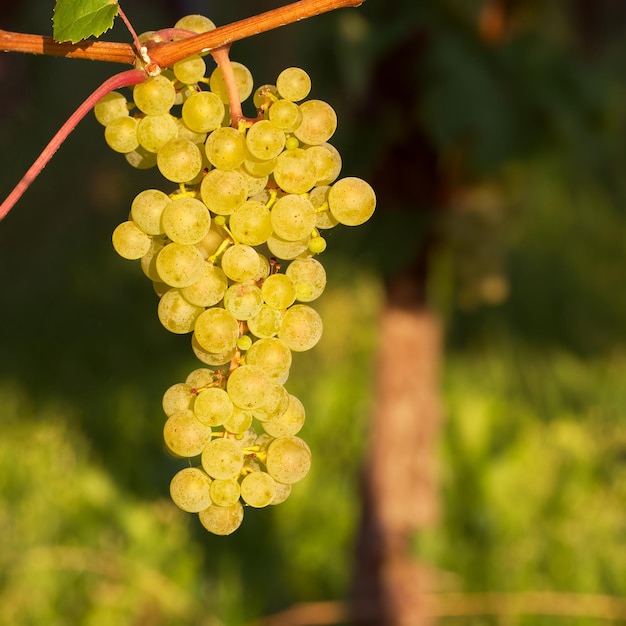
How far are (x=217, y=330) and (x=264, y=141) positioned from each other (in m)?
0.12

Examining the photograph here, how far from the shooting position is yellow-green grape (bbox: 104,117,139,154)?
609mm

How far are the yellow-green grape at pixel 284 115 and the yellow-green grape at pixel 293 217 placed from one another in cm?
4

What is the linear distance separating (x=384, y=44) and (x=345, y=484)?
155cm

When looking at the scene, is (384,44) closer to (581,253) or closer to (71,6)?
(71,6)

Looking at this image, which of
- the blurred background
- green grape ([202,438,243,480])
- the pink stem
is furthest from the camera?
the blurred background

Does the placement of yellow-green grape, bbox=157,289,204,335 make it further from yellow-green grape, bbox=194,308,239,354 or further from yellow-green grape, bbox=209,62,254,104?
yellow-green grape, bbox=209,62,254,104

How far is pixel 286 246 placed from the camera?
611 mm

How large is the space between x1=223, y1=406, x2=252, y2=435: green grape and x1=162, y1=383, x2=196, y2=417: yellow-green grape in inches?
1.4

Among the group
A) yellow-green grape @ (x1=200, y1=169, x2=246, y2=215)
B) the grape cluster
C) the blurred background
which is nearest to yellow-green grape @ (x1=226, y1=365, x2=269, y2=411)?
the grape cluster

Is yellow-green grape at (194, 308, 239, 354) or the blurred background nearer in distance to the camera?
yellow-green grape at (194, 308, 239, 354)

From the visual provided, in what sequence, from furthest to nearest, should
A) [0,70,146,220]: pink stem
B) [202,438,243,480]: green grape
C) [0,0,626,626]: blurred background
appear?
[0,0,626,626]: blurred background < [202,438,243,480]: green grape < [0,70,146,220]: pink stem

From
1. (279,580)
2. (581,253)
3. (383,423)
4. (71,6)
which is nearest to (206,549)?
(279,580)

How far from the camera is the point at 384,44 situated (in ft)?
4.65

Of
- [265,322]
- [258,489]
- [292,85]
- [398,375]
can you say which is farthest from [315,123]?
[398,375]
